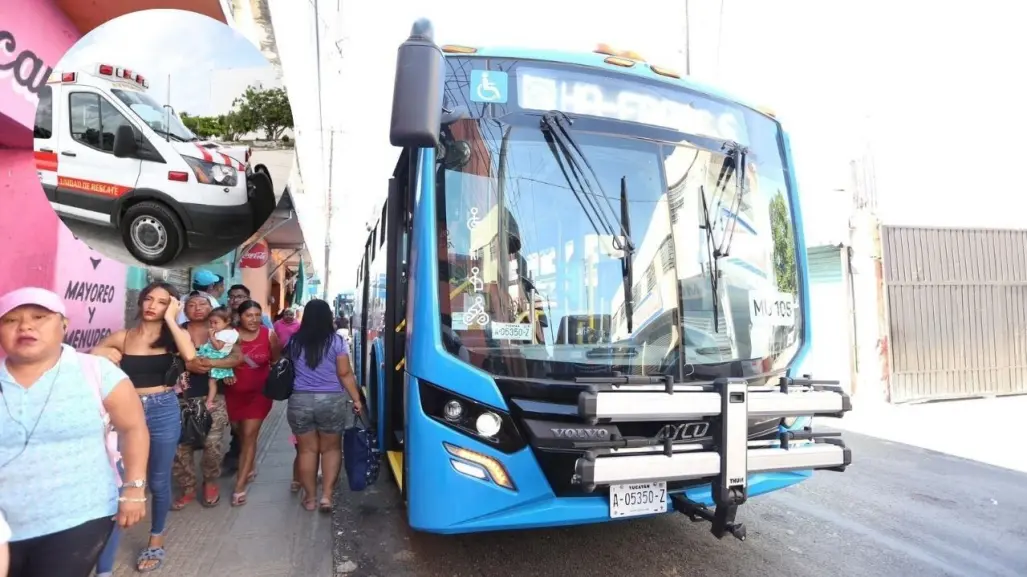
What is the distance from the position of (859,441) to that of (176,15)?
8607 millimetres

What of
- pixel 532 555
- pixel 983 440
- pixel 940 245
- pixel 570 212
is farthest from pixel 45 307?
pixel 940 245

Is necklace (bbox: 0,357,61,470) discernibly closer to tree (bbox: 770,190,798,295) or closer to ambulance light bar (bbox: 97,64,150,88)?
ambulance light bar (bbox: 97,64,150,88)

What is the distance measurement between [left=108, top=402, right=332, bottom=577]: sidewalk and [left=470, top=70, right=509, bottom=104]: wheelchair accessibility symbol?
3.02 meters

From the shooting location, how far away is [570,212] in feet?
10.1

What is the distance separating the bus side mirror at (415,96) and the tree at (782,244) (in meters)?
2.38

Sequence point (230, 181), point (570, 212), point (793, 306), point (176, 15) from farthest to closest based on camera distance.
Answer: point (793, 306) → point (570, 212) → point (176, 15) → point (230, 181)

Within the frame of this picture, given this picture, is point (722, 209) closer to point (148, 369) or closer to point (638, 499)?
point (638, 499)

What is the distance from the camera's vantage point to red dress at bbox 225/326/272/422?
456cm

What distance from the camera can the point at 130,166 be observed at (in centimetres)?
237

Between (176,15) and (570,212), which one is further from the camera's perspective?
(570,212)

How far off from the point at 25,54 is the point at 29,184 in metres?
0.70

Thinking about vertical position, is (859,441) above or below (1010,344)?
below

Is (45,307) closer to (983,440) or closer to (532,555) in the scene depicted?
(532,555)

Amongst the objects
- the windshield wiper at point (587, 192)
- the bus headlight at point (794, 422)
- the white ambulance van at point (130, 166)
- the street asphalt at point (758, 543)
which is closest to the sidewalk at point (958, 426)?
the street asphalt at point (758, 543)
